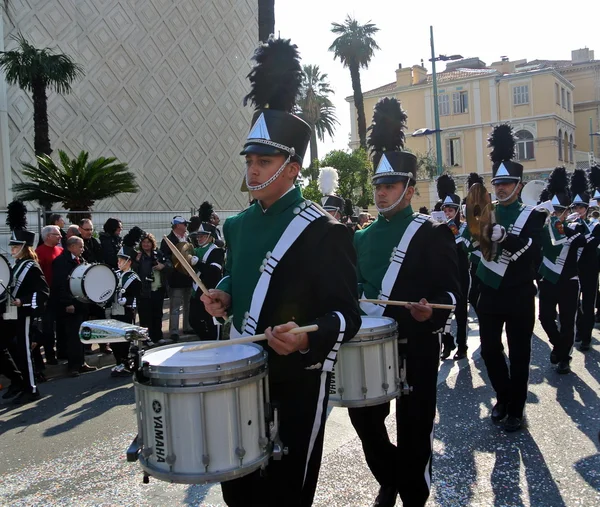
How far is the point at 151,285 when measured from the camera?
10.1m

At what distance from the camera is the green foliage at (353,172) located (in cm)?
2556

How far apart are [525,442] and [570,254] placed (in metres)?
3.58

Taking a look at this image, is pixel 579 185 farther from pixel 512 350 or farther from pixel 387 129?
pixel 387 129

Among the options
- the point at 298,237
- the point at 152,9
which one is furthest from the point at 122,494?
the point at 152,9

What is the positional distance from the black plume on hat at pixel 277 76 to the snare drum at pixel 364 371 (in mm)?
1308

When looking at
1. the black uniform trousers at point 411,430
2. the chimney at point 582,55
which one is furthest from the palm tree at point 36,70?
the chimney at point 582,55

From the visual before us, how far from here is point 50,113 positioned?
75.3 ft

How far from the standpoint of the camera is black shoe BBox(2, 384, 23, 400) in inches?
288

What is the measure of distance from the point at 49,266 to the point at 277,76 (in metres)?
7.38

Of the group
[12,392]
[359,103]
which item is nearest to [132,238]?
[12,392]

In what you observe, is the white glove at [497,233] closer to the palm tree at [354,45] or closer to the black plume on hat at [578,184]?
the black plume on hat at [578,184]

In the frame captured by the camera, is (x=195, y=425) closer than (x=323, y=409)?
Yes

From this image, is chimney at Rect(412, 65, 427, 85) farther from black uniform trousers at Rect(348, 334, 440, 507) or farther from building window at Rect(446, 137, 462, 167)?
black uniform trousers at Rect(348, 334, 440, 507)

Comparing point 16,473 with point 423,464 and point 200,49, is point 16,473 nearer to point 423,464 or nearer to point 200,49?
point 423,464
